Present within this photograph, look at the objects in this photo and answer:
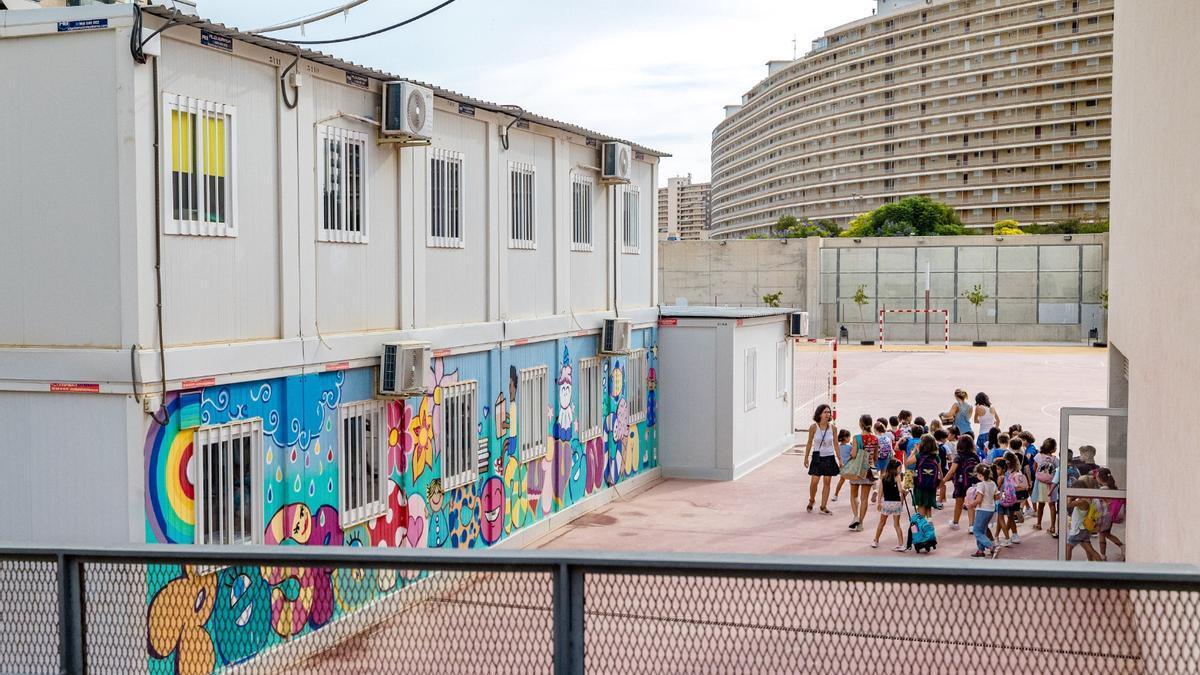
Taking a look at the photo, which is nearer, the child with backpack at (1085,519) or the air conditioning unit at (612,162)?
the child with backpack at (1085,519)

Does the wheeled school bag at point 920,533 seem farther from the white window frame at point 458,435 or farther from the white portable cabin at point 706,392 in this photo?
the white window frame at point 458,435

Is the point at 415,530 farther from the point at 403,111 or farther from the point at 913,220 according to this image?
the point at 913,220

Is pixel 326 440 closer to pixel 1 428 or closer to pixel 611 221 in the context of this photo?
pixel 1 428

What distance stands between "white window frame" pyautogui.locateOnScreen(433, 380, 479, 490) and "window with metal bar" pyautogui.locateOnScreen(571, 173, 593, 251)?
402cm

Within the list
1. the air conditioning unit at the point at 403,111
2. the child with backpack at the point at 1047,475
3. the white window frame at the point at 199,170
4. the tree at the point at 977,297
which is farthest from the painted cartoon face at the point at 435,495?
the tree at the point at 977,297

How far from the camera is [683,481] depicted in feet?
64.8

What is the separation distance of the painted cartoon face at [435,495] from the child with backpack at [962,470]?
23.4 ft

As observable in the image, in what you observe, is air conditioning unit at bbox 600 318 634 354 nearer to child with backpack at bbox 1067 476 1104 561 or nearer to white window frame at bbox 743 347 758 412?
white window frame at bbox 743 347 758 412

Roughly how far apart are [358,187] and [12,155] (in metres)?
3.35

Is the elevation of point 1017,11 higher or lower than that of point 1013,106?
higher

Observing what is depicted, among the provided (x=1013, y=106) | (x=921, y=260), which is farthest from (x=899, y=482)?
(x=1013, y=106)

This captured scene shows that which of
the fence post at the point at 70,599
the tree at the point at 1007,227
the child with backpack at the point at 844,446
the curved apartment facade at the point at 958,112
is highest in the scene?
the curved apartment facade at the point at 958,112

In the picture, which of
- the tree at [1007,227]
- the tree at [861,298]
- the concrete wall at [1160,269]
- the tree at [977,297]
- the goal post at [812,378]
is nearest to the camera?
the concrete wall at [1160,269]

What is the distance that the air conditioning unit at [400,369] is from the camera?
1171cm
